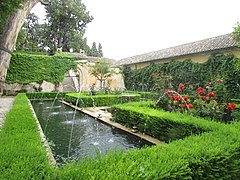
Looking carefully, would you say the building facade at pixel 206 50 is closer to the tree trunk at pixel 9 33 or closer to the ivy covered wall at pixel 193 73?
the ivy covered wall at pixel 193 73

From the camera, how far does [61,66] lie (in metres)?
17.8

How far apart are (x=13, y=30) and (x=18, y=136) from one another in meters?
8.30

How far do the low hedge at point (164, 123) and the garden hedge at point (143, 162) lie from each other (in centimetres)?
90

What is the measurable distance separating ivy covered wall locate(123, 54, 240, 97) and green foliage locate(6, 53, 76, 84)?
281 inches

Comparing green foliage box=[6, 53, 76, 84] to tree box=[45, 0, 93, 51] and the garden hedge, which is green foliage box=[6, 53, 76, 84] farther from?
the garden hedge

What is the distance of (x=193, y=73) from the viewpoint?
12.8m

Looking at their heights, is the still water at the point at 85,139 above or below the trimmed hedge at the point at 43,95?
below

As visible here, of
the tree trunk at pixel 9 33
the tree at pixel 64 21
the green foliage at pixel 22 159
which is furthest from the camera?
the tree at pixel 64 21

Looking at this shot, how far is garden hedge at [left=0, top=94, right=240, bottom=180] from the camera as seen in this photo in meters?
1.42

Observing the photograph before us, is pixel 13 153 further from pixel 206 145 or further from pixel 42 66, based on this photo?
pixel 42 66

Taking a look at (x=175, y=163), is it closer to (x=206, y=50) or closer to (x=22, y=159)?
(x=22, y=159)

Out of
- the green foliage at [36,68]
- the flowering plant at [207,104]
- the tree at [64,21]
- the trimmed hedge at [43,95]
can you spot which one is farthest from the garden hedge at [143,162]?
the tree at [64,21]

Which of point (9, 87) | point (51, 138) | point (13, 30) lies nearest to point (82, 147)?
point (51, 138)

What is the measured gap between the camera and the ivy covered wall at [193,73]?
1027 cm
